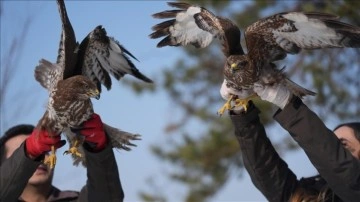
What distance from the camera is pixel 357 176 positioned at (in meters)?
3.67

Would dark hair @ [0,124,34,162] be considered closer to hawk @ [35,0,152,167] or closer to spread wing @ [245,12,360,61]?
hawk @ [35,0,152,167]

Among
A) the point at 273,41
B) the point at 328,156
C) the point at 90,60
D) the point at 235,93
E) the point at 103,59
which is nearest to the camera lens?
the point at 328,156

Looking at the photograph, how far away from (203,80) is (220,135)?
149cm

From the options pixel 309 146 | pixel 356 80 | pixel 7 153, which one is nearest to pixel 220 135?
pixel 356 80

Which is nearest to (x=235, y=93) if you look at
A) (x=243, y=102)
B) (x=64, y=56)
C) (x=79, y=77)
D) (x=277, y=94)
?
(x=243, y=102)

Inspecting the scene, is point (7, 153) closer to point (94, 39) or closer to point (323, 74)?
point (94, 39)

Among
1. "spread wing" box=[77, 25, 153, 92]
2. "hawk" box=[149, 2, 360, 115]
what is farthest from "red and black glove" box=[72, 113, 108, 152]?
"hawk" box=[149, 2, 360, 115]

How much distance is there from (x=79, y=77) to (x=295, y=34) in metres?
1.41

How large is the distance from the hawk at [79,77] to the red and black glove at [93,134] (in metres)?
0.04

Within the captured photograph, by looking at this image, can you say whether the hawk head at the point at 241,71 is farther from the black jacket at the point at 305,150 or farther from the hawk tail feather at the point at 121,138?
the hawk tail feather at the point at 121,138

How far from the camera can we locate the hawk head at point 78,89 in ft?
13.6

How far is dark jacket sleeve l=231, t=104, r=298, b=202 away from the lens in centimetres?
407

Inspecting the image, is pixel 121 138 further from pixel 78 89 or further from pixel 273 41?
pixel 273 41

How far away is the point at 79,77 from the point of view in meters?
4.23
